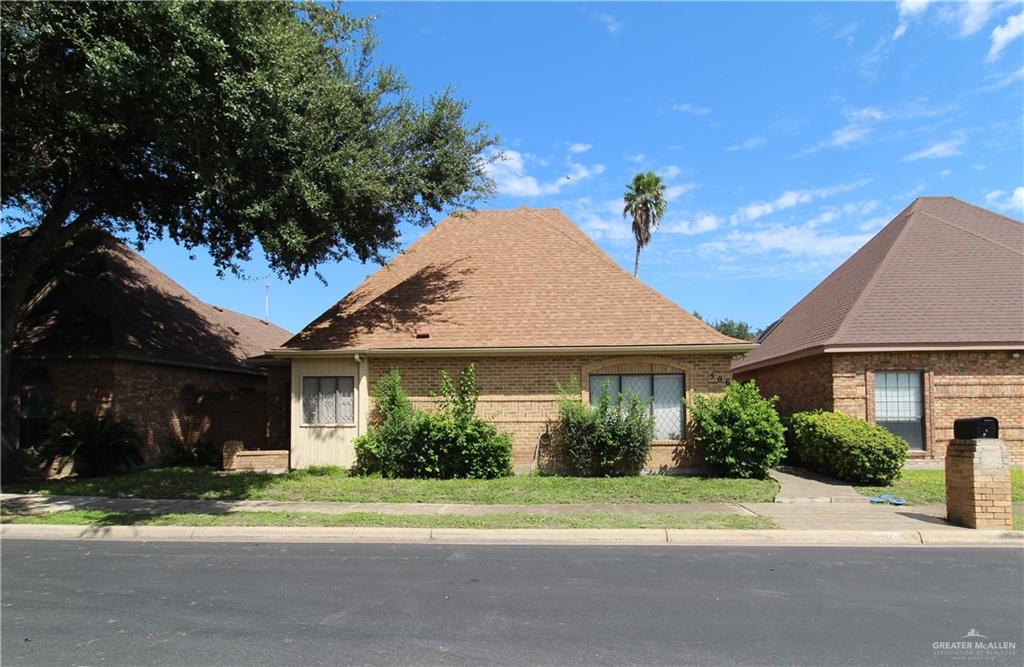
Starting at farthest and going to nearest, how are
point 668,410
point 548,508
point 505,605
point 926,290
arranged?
1. point 926,290
2. point 668,410
3. point 548,508
4. point 505,605

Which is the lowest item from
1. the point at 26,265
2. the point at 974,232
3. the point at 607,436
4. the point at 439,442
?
the point at 439,442

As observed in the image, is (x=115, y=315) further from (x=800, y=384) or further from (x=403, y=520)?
(x=800, y=384)

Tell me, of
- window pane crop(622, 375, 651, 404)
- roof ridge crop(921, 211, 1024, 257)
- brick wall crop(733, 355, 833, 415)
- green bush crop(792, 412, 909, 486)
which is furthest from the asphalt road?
roof ridge crop(921, 211, 1024, 257)

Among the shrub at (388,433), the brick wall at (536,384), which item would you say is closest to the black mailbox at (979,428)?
the brick wall at (536,384)

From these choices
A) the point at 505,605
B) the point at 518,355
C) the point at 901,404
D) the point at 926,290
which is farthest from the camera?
the point at 926,290

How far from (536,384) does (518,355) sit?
0.75 meters

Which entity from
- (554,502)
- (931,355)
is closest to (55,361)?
(554,502)

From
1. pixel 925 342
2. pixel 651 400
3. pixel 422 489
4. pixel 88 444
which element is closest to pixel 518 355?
pixel 651 400

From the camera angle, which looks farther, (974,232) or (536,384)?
(974,232)

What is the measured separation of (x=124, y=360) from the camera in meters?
16.3

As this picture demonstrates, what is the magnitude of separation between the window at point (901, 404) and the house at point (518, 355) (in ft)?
13.6

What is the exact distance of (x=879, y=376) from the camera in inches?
623

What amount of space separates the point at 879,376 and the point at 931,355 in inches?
48.2

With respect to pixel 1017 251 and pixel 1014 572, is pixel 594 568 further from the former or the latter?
pixel 1017 251
